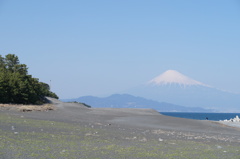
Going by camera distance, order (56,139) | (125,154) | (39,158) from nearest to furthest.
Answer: (39,158), (125,154), (56,139)

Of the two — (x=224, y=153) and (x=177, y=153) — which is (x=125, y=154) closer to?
(x=177, y=153)

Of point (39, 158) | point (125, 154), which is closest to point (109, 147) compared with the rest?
point (125, 154)

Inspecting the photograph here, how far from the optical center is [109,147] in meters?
14.5

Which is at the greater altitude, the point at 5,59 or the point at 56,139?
the point at 5,59

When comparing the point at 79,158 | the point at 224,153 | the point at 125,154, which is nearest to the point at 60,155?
the point at 79,158

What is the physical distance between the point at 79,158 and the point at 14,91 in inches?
1328

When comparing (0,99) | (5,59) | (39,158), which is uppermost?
(5,59)

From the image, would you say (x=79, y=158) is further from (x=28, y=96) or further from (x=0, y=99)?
(x=28, y=96)

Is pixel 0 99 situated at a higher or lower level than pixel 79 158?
higher

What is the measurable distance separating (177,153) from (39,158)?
5.59 m

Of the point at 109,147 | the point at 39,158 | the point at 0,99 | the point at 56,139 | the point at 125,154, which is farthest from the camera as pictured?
the point at 0,99

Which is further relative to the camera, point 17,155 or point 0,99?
point 0,99

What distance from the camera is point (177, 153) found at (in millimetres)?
13883

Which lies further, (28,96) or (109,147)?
(28,96)
